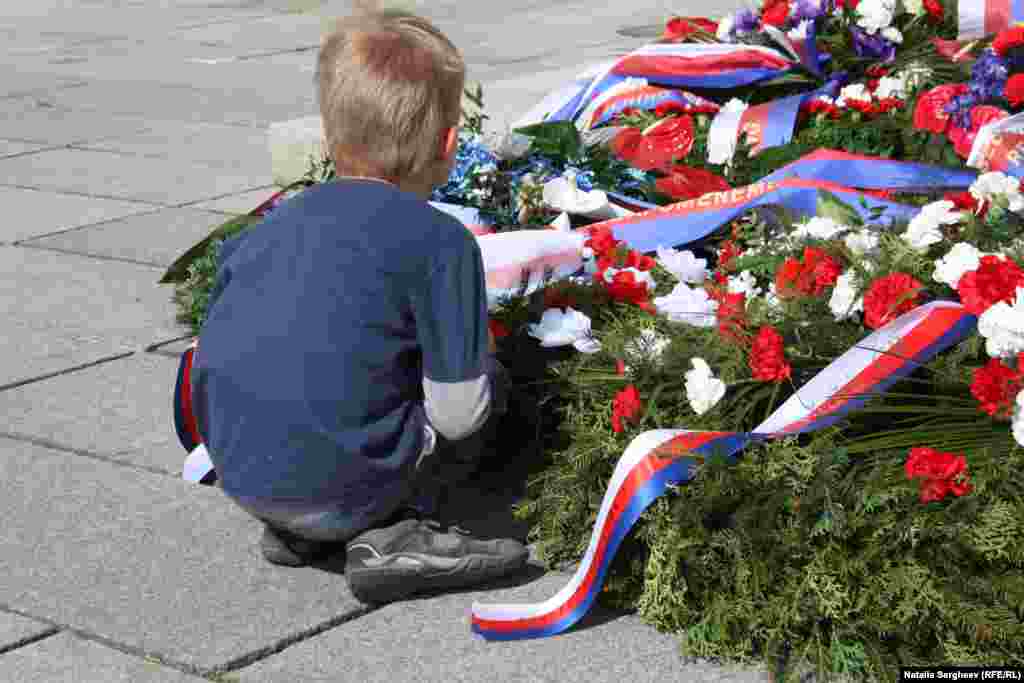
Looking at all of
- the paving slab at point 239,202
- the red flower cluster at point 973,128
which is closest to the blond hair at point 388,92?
the red flower cluster at point 973,128

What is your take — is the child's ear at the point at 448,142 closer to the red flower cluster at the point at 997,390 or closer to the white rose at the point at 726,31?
the red flower cluster at the point at 997,390

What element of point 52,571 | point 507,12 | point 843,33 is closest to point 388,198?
point 52,571

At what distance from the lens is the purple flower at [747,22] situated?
623 cm

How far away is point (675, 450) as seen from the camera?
3166 millimetres

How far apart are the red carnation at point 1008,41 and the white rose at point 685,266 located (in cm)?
176

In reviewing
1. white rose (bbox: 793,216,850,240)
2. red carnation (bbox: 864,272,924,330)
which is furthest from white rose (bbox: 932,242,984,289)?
white rose (bbox: 793,216,850,240)

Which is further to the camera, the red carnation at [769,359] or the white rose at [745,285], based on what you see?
the white rose at [745,285]

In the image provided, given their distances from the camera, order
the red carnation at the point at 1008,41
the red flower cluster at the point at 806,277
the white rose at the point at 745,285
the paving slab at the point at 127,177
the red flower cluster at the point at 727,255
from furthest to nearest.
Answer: the paving slab at the point at 127,177, the red carnation at the point at 1008,41, the red flower cluster at the point at 727,255, the white rose at the point at 745,285, the red flower cluster at the point at 806,277

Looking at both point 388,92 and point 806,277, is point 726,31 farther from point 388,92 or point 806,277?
point 388,92

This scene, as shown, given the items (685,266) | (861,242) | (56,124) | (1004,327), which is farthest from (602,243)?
→ (56,124)

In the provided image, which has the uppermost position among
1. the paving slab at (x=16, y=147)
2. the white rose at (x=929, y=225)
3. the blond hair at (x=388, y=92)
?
the blond hair at (x=388, y=92)

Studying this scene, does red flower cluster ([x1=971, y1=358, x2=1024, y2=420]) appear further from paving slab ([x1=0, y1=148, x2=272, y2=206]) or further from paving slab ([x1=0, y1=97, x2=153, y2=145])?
paving slab ([x1=0, y1=97, x2=153, y2=145])

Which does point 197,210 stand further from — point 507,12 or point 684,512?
point 507,12

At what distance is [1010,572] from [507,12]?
35.5 feet
